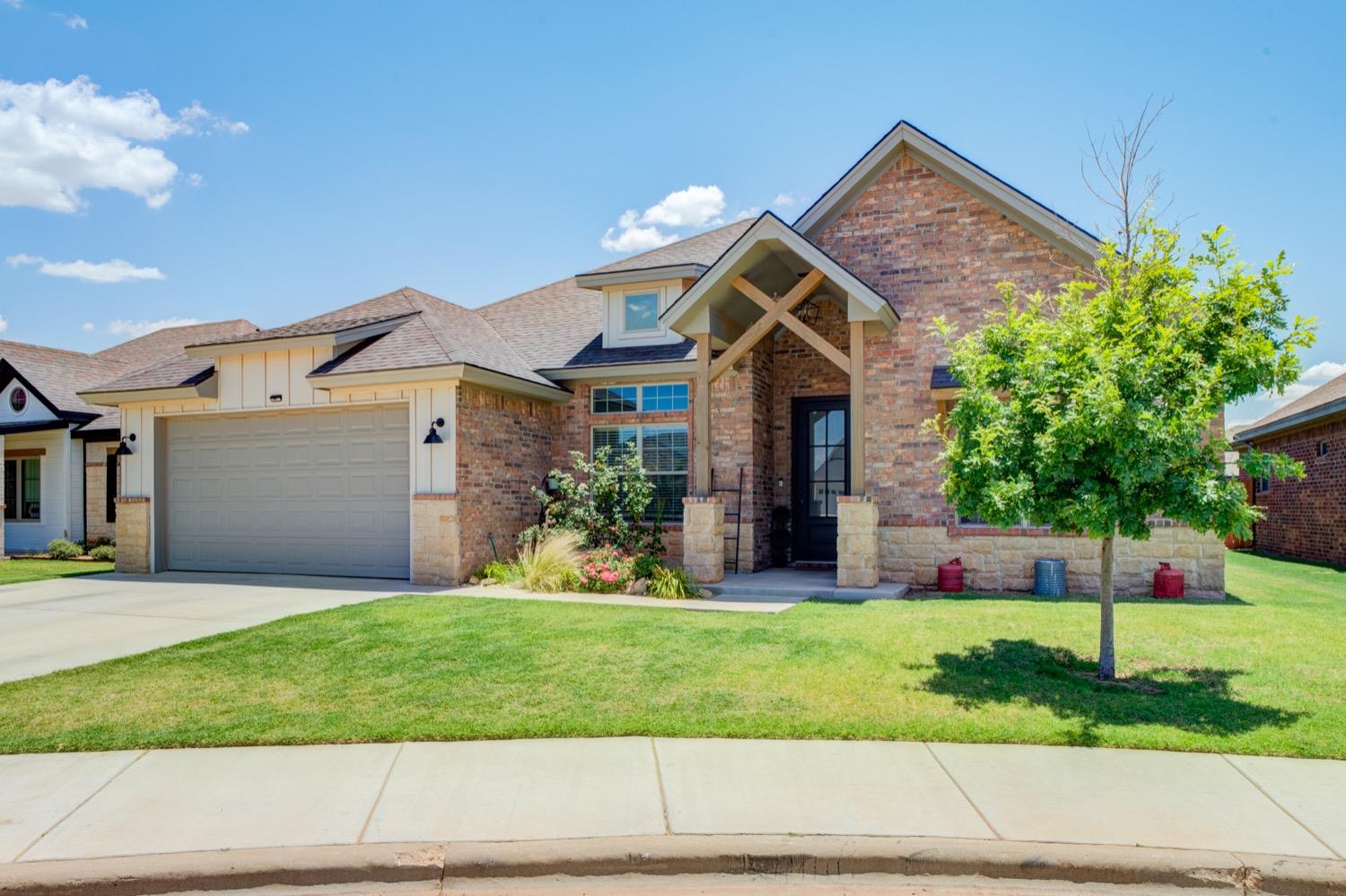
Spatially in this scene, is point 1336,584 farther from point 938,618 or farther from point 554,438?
point 554,438

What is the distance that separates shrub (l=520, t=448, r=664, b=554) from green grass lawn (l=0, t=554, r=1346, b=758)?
352cm

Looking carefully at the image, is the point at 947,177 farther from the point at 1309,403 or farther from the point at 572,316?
the point at 1309,403

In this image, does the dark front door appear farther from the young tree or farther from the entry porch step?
the young tree

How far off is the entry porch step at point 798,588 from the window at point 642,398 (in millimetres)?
3214

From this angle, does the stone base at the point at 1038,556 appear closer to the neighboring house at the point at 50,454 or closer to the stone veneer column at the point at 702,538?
the stone veneer column at the point at 702,538

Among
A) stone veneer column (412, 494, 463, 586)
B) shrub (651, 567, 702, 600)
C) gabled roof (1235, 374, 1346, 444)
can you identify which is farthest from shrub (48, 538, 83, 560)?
gabled roof (1235, 374, 1346, 444)

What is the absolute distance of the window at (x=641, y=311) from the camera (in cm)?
1556

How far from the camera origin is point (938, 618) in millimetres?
9961

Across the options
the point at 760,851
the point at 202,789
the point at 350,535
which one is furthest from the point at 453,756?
the point at 350,535

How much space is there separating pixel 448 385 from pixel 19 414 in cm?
1440

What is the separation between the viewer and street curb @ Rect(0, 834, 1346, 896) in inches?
159

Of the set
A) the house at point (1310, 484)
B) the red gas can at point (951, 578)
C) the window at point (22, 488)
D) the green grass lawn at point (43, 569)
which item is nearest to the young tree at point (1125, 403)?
the red gas can at point (951, 578)

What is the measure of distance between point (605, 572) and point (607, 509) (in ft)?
6.90

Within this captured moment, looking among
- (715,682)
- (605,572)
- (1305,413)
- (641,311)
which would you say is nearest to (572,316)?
(641,311)
